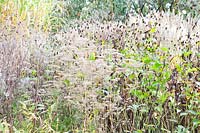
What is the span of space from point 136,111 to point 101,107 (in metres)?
0.39

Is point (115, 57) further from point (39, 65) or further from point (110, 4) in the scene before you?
point (110, 4)

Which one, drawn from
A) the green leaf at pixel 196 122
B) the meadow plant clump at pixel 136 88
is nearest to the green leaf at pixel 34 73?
the meadow plant clump at pixel 136 88

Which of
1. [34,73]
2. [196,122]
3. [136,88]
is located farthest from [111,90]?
[34,73]

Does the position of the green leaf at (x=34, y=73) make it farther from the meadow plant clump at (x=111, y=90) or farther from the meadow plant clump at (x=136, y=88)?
the meadow plant clump at (x=136, y=88)

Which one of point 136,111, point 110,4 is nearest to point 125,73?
point 136,111

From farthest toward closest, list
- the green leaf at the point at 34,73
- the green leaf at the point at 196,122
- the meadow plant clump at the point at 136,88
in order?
the green leaf at the point at 34,73, the meadow plant clump at the point at 136,88, the green leaf at the point at 196,122

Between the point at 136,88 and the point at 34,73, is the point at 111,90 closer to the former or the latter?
the point at 136,88

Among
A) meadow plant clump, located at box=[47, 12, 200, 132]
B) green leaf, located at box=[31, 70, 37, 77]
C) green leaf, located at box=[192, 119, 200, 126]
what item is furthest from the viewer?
green leaf, located at box=[31, 70, 37, 77]

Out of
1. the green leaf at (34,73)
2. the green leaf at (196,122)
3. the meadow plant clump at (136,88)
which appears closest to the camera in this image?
the green leaf at (196,122)

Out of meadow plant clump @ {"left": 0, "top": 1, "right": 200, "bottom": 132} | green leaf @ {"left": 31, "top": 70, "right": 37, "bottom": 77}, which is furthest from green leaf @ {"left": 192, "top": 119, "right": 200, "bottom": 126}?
green leaf @ {"left": 31, "top": 70, "right": 37, "bottom": 77}

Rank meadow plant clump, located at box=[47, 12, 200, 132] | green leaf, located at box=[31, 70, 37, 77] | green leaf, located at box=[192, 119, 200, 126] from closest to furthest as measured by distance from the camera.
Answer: green leaf, located at box=[192, 119, 200, 126], meadow plant clump, located at box=[47, 12, 200, 132], green leaf, located at box=[31, 70, 37, 77]

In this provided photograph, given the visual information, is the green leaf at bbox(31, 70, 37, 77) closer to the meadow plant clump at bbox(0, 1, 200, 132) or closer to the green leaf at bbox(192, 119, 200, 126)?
the meadow plant clump at bbox(0, 1, 200, 132)

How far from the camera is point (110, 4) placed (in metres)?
8.74

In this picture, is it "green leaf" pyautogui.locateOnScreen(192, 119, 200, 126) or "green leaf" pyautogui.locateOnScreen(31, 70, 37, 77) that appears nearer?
"green leaf" pyautogui.locateOnScreen(192, 119, 200, 126)
